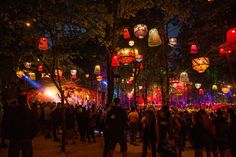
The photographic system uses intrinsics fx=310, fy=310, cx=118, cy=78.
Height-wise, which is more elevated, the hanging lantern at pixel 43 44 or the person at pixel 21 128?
the hanging lantern at pixel 43 44

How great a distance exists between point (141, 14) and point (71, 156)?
15488 mm

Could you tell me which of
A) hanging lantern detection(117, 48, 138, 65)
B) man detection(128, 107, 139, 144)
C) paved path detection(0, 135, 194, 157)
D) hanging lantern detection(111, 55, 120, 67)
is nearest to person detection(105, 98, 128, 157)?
paved path detection(0, 135, 194, 157)

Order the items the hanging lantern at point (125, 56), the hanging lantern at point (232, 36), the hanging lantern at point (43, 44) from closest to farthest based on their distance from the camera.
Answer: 1. the hanging lantern at point (232, 36)
2. the hanging lantern at point (43, 44)
3. the hanging lantern at point (125, 56)

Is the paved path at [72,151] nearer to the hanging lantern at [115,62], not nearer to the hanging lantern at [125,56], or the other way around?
the hanging lantern at [125,56]

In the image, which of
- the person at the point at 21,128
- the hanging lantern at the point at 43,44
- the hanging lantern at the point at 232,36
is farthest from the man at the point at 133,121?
the person at the point at 21,128

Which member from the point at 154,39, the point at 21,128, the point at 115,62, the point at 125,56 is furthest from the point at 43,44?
the point at 21,128

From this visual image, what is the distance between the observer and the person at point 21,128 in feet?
23.9

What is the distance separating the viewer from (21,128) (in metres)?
7.28

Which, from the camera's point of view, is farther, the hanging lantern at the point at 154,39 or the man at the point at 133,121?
the man at the point at 133,121

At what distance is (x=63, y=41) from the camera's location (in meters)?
14.0

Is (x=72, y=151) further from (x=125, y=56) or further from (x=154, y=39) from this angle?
(x=154, y=39)

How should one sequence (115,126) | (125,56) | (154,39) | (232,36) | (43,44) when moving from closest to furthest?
1. (115,126)
2. (232,36)
3. (43,44)
4. (154,39)
5. (125,56)

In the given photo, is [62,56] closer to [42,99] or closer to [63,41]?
[63,41]

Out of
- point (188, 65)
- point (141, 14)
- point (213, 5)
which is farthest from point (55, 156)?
point (188, 65)
